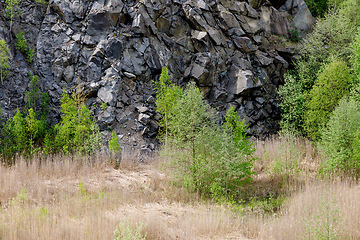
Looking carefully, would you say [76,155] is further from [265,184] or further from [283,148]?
[283,148]

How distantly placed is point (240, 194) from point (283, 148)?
4.23m

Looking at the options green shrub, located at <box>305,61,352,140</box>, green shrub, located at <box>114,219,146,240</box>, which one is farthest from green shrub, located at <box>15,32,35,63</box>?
green shrub, located at <box>305,61,352,140</box>

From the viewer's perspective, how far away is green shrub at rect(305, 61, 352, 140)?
17.8 meters

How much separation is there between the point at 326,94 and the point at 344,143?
5864 mm

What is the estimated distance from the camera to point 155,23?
67.6 feet

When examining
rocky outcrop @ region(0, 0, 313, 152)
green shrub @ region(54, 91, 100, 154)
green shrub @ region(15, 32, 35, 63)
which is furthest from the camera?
green shrub @ region(15, 32, 35, 63)

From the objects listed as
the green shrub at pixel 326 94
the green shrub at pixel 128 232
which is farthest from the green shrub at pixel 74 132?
the green shrub at pixel 326 94

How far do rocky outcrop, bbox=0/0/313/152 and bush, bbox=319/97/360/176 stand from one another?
7664mm

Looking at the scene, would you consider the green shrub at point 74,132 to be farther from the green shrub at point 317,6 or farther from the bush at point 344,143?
the green shrub at point 317,6

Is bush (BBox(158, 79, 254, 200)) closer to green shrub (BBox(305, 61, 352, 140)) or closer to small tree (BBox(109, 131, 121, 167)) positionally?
small tree (BBox(109, 131, 121, 167))

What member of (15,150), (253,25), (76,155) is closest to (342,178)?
(76,155)

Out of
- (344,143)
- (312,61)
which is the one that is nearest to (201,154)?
(344,143)

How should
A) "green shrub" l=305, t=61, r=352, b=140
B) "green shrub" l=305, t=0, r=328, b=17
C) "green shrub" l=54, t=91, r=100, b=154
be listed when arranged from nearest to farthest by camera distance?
"green shrub" l=54, t=91, r=100, b=154
"green shrub" l=305, t=61, r=352, b=140
"green shrub" l=305, t=0, r=328, b=17

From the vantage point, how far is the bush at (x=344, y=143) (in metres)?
12.9
